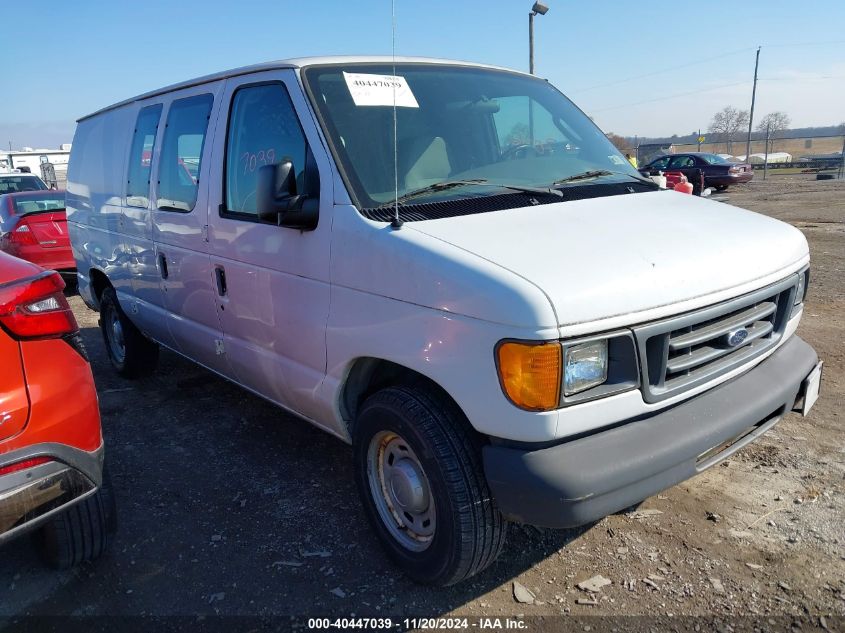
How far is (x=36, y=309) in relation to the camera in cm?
247

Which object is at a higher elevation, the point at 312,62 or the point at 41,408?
the point at 312,62

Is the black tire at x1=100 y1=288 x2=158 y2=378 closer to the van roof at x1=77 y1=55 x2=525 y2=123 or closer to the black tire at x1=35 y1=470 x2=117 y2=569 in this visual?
the van roof at x1=77 y1=55 x2=525 y2=123

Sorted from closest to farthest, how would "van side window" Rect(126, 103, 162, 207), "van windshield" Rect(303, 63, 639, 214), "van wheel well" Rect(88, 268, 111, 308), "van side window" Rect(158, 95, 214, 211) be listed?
"van windshield" Rect(303, 63, 639, 214) < "van side window" Rect(158, 95, 214, 211) < "van side window" Rect(126, 103, 162, 207) < "van wheel well" Rect(88, 268, 111, 308)

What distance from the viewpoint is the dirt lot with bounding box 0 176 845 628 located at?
2.67 meters

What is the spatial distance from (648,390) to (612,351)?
0.70ft

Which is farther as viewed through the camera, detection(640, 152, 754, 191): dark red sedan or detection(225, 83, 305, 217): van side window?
detection(640, 152, 754, 191): dark red sedan

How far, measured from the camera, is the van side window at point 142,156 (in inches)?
177

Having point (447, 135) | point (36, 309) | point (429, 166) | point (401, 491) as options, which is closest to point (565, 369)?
point (401, 491)

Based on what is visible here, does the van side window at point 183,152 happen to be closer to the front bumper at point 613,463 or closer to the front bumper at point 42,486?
the front bumper at point 42,486

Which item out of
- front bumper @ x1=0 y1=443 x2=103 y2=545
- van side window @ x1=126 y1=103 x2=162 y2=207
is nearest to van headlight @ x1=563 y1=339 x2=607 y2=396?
front bumper @ x1=0 y1=443 x2=103 y2=545

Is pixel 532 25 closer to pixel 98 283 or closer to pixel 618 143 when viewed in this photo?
pixel 98 283

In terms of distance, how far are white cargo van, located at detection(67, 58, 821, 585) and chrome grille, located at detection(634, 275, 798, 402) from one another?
12 millimetres

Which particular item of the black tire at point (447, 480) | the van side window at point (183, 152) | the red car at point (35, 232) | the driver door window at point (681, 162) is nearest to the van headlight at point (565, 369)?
the black tire at point (447, 480)

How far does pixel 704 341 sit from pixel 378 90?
6.19ft
